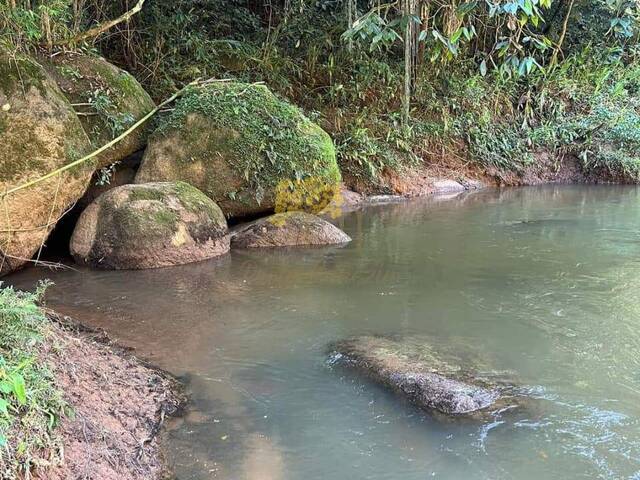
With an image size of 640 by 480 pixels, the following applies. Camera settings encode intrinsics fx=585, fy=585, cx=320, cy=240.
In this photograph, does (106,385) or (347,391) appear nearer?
(106,385)

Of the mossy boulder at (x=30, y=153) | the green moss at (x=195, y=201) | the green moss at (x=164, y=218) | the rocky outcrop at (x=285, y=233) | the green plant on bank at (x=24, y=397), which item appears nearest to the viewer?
the green plant on bank at (x=24, y=397)

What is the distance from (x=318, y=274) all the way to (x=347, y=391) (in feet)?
7.61

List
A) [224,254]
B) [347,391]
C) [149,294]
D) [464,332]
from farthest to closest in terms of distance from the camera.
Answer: [224,254]
[149,294]
[464,332]
[347,391]

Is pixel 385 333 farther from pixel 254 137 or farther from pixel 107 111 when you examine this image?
pixel 107 111

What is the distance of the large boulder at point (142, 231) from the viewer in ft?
18.2

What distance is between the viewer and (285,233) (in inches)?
261

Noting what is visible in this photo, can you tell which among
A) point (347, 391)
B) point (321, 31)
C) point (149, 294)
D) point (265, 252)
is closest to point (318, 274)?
point (265, 252)

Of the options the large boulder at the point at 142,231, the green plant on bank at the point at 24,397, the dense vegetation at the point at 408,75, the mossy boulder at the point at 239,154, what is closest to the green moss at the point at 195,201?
the large boulder at the point at 142,231

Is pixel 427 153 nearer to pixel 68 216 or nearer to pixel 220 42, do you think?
pixel 220 42

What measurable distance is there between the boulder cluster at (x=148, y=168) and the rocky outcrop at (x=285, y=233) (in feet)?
0.04

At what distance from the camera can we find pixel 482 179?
1179 cm

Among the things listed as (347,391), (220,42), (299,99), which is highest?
(220,42)

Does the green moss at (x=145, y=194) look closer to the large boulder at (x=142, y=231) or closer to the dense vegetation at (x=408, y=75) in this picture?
the large boulder at (x=142, y=231)

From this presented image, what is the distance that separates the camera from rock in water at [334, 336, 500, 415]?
293 centimetres
